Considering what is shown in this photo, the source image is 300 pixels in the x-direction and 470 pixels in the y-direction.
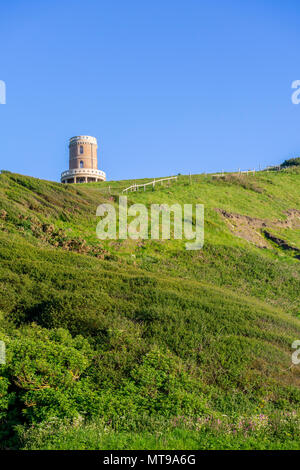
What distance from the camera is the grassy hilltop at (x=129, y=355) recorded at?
9172mm

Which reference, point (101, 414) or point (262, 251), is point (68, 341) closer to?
point (101, 414)

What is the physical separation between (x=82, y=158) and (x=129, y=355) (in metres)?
76.8

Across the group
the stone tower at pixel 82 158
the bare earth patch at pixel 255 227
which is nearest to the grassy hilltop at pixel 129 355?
the bare earth patch at pixel 255 227

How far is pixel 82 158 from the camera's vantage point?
85625 millimetres

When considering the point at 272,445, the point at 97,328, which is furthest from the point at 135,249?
the point at 272,445

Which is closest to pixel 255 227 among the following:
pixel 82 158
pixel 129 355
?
pixel 129 355

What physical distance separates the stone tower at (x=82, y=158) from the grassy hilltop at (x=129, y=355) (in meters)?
57.1

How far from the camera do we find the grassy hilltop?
917 cm

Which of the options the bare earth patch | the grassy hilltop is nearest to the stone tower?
the bare earth patch

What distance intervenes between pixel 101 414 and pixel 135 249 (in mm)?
19485

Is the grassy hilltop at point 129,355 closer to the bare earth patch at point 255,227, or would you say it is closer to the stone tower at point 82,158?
the bare earth patch at point 255,227

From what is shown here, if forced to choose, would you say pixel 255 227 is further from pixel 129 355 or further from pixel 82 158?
pixel 82 158
